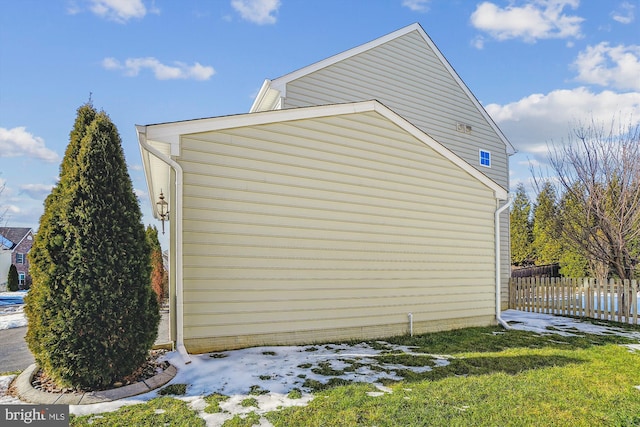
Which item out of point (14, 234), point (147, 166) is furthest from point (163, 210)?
point (14, 234)

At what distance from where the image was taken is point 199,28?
361 inches

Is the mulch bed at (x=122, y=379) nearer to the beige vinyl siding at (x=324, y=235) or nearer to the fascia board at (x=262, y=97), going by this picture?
the beige vinyl siding at (x=324, y=235)

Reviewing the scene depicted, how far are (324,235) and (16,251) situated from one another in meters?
40.1

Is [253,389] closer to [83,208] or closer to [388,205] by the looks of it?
[83,208]

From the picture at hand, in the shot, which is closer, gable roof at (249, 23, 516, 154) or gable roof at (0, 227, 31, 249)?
gable roof at (249, 23, 516, 154)

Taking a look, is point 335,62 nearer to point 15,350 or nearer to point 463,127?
point 463,127

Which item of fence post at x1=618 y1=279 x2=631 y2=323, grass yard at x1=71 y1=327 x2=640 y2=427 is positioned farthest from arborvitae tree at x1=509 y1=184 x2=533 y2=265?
grass yard at x1=71 y1=327 x2=640 y2=427

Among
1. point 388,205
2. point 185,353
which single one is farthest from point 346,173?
point 185,353

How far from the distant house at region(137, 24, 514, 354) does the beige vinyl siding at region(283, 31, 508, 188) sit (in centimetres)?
10

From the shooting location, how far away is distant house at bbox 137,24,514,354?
5.30 metres

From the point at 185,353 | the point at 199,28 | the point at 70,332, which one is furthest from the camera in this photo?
the point at 199,28

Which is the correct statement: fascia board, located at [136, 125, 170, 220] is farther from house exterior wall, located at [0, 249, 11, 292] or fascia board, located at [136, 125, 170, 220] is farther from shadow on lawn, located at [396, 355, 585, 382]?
house exterior wall, located at [0, 249, 11, 292]

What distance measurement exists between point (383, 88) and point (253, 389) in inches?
360

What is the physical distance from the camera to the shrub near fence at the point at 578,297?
10188mm
